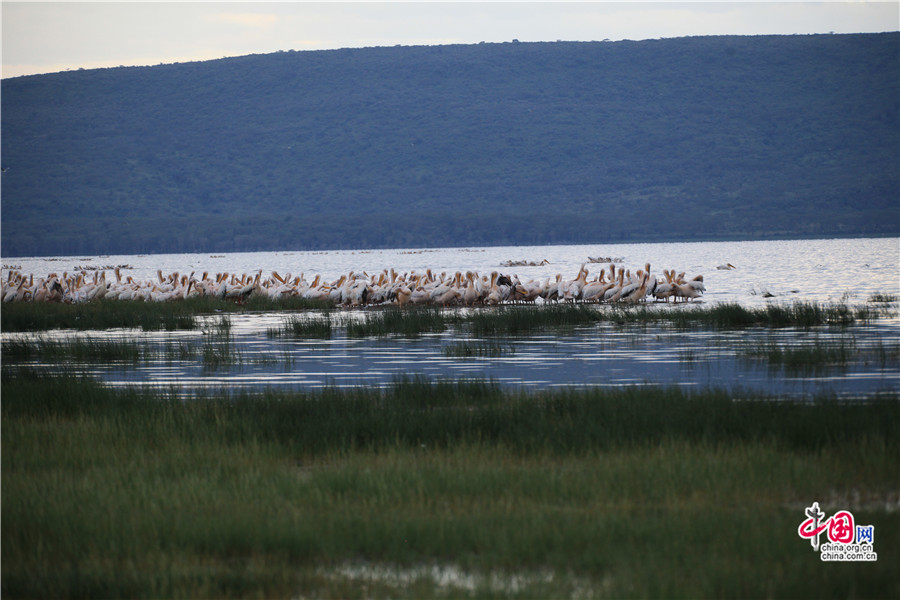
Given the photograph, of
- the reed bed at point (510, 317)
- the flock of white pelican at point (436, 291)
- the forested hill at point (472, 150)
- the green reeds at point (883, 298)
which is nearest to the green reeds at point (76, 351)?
the reed bed at point (510, 317)

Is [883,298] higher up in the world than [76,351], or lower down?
higher up

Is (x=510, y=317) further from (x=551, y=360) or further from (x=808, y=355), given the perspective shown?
(x=808, y=355)

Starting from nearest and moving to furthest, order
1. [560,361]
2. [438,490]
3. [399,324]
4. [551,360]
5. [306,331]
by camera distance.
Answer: [438,490]
[560,361]
[551,360]
[306,331]
[399,324]

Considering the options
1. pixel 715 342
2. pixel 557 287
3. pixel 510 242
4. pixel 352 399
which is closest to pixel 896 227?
pixel 510 242

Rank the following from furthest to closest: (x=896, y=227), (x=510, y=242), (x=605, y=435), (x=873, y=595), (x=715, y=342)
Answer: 1. (x=510, y=242)
2. (x=896, y=227)
3. (x=715, y=342)
4. (x=605, y=435)
5. (x=873, y=595)

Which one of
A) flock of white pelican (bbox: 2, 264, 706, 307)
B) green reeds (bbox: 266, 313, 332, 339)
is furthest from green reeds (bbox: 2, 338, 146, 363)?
flock of white pelican (bbox: 2, 264, 706, 307)

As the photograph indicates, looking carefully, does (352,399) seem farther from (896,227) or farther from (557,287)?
(896,227)

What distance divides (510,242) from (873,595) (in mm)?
114227

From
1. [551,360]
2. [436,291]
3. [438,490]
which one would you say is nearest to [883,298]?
[436,291]

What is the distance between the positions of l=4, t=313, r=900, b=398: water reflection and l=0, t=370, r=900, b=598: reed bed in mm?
1893

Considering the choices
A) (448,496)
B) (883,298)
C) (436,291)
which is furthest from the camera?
(436,291)

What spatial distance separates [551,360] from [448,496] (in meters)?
8.02

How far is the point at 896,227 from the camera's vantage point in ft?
364

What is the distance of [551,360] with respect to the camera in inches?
604
